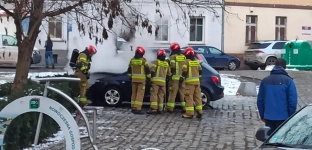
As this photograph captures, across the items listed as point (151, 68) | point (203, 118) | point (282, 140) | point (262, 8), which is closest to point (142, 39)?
point (151, 68)

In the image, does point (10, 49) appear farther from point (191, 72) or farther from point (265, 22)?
point (191, 72)

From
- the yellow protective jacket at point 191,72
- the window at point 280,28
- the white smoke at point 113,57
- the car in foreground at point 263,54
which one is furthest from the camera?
the window at point 280,28

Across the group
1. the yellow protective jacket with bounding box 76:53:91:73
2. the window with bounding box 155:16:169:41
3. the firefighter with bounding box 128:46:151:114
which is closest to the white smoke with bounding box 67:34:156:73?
the window with bounding box 155:16:169:41

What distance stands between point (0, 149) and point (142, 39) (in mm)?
9696

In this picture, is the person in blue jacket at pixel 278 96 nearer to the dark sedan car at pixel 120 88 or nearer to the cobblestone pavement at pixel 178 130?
the cobblestone pavement at pixel 178 130

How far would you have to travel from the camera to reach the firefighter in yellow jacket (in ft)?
46.1

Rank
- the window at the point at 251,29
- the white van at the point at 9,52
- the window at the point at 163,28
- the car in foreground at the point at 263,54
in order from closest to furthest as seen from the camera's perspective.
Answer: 1. the window at the point at 163,28
2. the white van at the point at 9,52
3. the car in foreground at the point at 263,54
4. the window at the point at 251,29

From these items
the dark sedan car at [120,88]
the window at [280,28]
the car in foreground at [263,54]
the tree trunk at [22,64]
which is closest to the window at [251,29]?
the window at [280,28]

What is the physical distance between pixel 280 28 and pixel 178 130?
27.2 m

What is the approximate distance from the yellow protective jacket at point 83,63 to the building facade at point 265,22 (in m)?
21.8

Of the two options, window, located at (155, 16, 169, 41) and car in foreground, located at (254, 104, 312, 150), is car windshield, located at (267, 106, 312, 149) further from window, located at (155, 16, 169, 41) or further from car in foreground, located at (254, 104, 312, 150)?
window, located at (155, 16, 169, 41)

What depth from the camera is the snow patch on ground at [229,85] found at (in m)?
20.5

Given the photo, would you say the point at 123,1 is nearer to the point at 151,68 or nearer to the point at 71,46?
the point at 151,68

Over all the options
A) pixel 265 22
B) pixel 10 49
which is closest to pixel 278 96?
pixel 10 49
